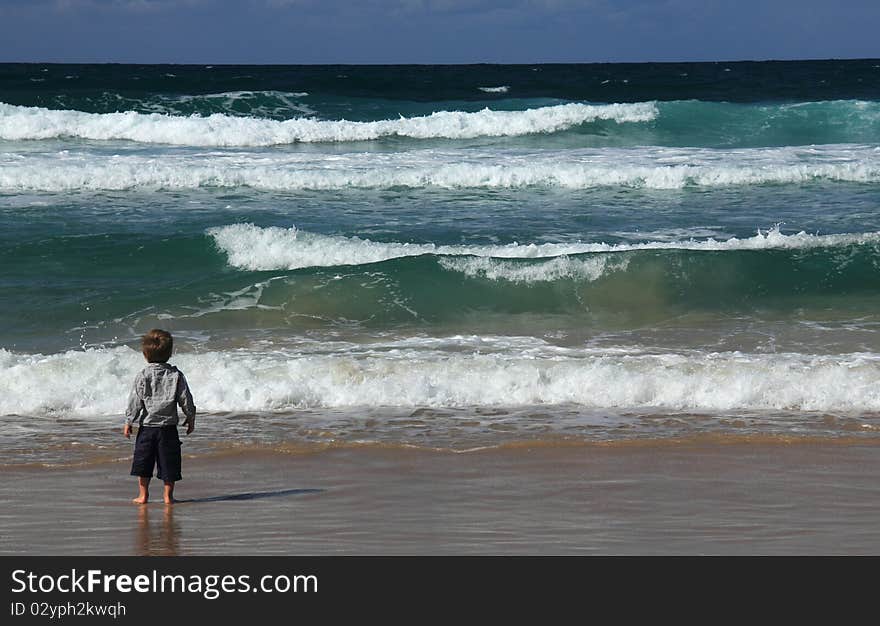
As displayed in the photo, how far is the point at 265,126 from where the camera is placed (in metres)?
28.7

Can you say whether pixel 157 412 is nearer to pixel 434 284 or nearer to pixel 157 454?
pixel 157 454

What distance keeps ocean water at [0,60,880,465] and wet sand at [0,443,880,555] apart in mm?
465

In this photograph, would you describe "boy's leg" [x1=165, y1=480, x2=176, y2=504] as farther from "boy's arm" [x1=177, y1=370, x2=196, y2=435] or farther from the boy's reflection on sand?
"boy's arm" [x1=177, y1=370, x2=196, y2=435]

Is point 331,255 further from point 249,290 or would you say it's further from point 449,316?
point 449,316

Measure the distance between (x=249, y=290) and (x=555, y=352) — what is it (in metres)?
4.00

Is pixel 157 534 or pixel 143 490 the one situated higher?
pixel 143 490

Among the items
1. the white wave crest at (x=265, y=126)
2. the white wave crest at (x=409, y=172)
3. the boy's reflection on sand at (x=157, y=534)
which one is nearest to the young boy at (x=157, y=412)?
the boy's reflection on sand at (x=157, y=534)

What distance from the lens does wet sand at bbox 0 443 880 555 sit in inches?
214

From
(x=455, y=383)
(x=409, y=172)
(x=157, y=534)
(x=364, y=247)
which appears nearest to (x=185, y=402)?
(x=157, y=534)

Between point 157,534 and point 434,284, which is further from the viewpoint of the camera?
point 434,284

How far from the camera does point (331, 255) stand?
47.8 ft

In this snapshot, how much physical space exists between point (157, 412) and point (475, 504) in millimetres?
1763

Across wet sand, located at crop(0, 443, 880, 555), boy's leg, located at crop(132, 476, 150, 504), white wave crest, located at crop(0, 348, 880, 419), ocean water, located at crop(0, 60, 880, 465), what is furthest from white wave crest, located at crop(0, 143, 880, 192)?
boy's leg, located at crop(132, 476, 150, 504)

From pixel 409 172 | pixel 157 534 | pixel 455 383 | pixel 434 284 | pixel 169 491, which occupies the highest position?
pixel 409 172
